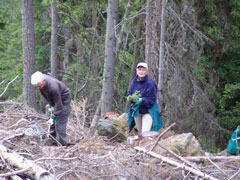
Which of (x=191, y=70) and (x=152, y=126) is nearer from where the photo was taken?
(x=152, y=126)

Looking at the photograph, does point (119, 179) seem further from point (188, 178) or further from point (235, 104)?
point (235, 104)

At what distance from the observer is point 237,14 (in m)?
11.7

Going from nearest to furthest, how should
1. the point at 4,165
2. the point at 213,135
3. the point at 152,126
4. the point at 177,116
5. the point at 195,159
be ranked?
the point at 4,165
the point at 195,159
the point at 152,126
the point at 177,116
the point at 213,135

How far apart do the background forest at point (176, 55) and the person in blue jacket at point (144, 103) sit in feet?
6.15

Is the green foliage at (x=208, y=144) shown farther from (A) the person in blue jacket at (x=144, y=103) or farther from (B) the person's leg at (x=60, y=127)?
(B) the person's leg at (x=60, y=127)

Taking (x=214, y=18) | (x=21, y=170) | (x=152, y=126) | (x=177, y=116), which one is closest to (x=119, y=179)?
(x=21, y=170)

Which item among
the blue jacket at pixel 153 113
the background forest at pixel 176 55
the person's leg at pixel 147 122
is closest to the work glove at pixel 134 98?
the blue jacket at pixel 153 113

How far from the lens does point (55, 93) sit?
6180 millimetres

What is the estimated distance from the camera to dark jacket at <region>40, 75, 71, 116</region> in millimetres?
6121

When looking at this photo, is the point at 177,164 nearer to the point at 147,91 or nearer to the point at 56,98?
the point at 147,91

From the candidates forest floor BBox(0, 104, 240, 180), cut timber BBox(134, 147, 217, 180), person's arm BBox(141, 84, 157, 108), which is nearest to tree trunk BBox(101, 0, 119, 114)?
person's arm BBox(141, 84, 157, 108)

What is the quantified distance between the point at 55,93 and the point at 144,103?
1853 mm

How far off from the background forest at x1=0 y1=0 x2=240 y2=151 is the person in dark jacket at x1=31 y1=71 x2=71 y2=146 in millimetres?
1844

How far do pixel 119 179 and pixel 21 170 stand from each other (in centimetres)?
141
